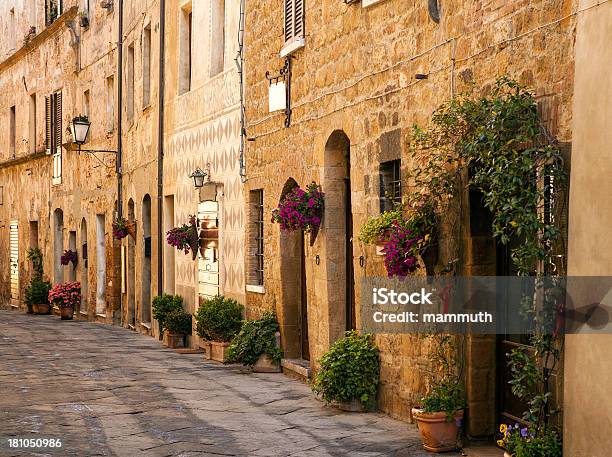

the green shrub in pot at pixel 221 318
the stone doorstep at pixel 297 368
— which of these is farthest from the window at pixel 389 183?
the green shrub in pot at pixel 221 318

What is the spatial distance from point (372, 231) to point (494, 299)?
129 centimetres

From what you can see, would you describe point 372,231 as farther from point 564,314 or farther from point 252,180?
point 252,180

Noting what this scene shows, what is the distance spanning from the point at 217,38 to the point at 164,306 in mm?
4409

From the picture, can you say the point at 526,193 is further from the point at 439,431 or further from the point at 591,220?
the point at 439,431

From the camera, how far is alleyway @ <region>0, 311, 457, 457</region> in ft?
27.7

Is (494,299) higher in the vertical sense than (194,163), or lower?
lower

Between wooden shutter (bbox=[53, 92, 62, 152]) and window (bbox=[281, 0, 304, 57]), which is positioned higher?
wooden shutter (bbox=[53, 92, 62, 152])

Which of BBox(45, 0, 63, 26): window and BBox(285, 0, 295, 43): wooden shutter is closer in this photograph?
BBox(285, 0, 295, 43): wooden shutter

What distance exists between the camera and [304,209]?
1132 centimetres

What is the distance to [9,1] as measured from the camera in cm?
3272

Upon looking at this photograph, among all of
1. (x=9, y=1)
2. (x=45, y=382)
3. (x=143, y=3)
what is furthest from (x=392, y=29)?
(x=9, y=1)

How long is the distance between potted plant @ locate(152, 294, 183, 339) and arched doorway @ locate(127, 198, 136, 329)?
3171 mm

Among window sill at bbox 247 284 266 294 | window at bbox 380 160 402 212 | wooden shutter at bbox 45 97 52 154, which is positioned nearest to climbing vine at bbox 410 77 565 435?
window at bbox 380 160 402 212

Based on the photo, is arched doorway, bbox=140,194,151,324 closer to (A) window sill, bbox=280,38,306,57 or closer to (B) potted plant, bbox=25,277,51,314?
(B) potted plant, bbox=25,277,51,314
